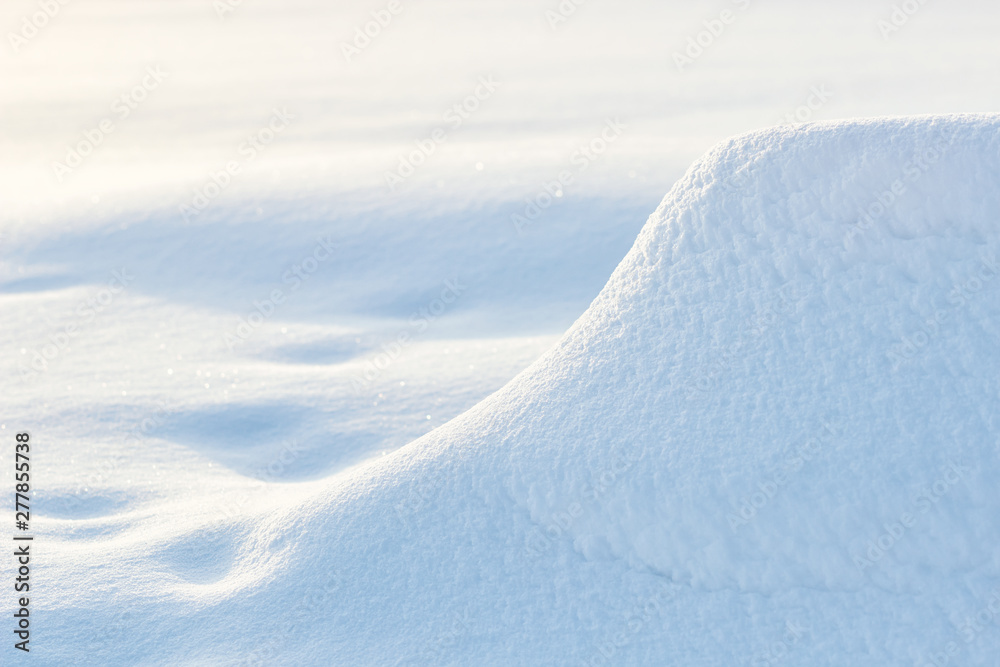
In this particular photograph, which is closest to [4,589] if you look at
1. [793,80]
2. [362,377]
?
[362,377]

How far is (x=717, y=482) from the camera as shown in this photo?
7.64 feet

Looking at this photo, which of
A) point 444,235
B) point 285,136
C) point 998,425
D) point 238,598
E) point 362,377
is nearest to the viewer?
point 998,425

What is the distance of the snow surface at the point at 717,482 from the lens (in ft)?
7.14

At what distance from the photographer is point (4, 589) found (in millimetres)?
2666

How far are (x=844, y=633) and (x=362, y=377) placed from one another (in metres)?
3.17

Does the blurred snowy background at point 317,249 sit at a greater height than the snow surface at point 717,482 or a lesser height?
greater

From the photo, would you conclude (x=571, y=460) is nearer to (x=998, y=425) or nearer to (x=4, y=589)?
(x=998, y=425)

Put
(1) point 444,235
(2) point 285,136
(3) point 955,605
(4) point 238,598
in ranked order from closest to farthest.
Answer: (3) point 955,605 < (4) point 238,598 < (1) point 444,235 < (2) point 285,136

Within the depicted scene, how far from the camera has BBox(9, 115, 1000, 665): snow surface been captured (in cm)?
218

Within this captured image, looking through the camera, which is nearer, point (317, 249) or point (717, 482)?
point (717, 482)

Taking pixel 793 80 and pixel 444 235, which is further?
pixel 793 80

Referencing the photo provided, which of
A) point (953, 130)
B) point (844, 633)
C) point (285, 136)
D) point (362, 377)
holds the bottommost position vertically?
point (844, 633)

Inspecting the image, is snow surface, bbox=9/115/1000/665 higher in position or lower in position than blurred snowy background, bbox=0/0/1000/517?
lower

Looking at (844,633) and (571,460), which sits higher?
(571,460)
